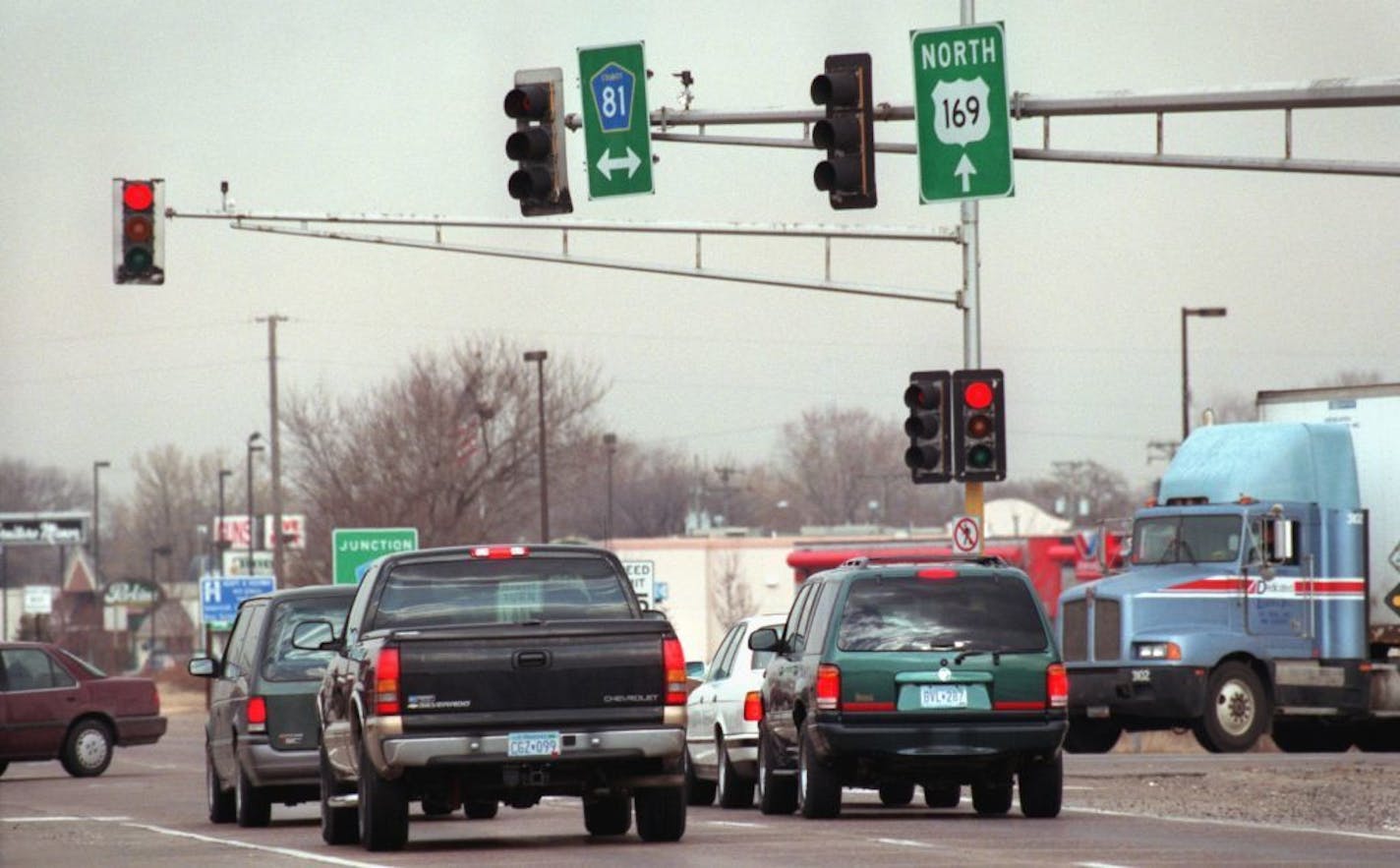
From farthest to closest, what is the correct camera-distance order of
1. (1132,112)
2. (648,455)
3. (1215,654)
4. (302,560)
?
1. (648,455)
2. (302,560)
3. (1215,654)
4. (1132,112)

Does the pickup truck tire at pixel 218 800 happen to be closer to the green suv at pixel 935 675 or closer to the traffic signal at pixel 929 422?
the green suv at pixel 935 675

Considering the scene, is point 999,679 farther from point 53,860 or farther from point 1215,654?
point 1215,654

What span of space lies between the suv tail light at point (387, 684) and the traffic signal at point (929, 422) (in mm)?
12668

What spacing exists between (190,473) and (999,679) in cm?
17022

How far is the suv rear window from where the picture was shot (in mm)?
19234

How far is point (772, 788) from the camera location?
21.3 metres

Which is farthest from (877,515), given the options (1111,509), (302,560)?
(302,560)

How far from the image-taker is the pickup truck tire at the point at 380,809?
655 inches

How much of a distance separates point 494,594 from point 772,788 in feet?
16.2

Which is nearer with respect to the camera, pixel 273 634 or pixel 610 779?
pixel 610 779

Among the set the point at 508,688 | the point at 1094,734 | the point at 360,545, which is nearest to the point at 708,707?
the point at 508,688

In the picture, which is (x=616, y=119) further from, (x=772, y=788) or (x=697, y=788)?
(x=772, y=788)

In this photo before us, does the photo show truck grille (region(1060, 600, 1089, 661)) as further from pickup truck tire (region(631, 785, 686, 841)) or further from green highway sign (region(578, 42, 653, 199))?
pickup truck tire (region(631, 785, 686, 841))

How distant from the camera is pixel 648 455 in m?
163
